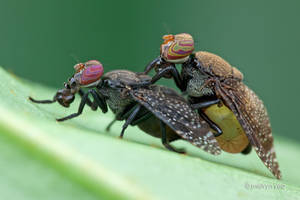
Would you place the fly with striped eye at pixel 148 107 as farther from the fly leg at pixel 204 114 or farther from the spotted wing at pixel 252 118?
the spotted wing at pixel 252 118

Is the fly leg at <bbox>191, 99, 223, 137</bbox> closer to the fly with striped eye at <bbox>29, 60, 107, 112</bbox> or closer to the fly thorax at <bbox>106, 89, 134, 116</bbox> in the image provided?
the fly thorax at <bbox>106, 89, 134, 116</bbox>

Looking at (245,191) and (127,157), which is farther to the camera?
(245,191)

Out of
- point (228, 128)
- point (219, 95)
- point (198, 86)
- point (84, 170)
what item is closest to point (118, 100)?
point (198, 86)

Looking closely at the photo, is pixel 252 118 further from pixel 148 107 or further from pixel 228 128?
pixel 148 107

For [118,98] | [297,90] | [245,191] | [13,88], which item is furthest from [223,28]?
[245,191]

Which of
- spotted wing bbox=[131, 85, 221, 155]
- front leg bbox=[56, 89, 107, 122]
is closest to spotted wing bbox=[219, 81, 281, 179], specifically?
spotted wing bbox=[131, 85, 221, 155]

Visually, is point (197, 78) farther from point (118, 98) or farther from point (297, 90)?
point (297, 90)

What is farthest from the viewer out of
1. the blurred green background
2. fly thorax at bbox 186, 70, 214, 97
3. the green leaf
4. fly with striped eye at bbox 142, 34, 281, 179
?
the blurred green background
